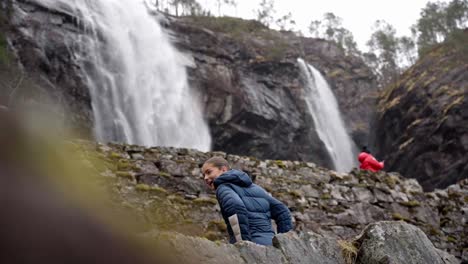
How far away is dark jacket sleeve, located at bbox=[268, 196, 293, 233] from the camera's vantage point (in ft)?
15.9

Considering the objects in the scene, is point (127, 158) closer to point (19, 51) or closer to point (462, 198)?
point (462, 198)

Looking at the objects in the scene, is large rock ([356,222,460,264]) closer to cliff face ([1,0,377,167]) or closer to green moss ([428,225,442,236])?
green moss ([428,225,442,236])

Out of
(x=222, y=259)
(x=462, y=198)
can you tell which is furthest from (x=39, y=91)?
(x=222, y=259)

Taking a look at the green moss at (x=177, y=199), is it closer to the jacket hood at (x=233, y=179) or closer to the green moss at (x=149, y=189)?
the green moss at (x=149, y=189)

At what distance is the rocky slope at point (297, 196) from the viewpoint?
9516mm

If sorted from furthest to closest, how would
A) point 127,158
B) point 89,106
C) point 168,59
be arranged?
point 168,59 → point 89,106 → point 127,158

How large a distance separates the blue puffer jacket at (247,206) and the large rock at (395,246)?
103 centimetres

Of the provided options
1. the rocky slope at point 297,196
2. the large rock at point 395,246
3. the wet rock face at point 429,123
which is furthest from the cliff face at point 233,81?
the large rock at point 395,246

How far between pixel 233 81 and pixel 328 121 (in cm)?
865

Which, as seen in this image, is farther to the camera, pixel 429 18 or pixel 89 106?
A: pixel 429 18

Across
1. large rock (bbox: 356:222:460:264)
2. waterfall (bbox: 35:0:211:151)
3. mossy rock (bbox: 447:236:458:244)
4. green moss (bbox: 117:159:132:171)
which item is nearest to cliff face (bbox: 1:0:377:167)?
waterfall (bbox: 35:0:211:151)

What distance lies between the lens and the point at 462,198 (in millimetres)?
13633

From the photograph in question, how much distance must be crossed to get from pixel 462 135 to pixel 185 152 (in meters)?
19.2

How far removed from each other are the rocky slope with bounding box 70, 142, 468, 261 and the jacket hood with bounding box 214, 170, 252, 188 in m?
4.16
